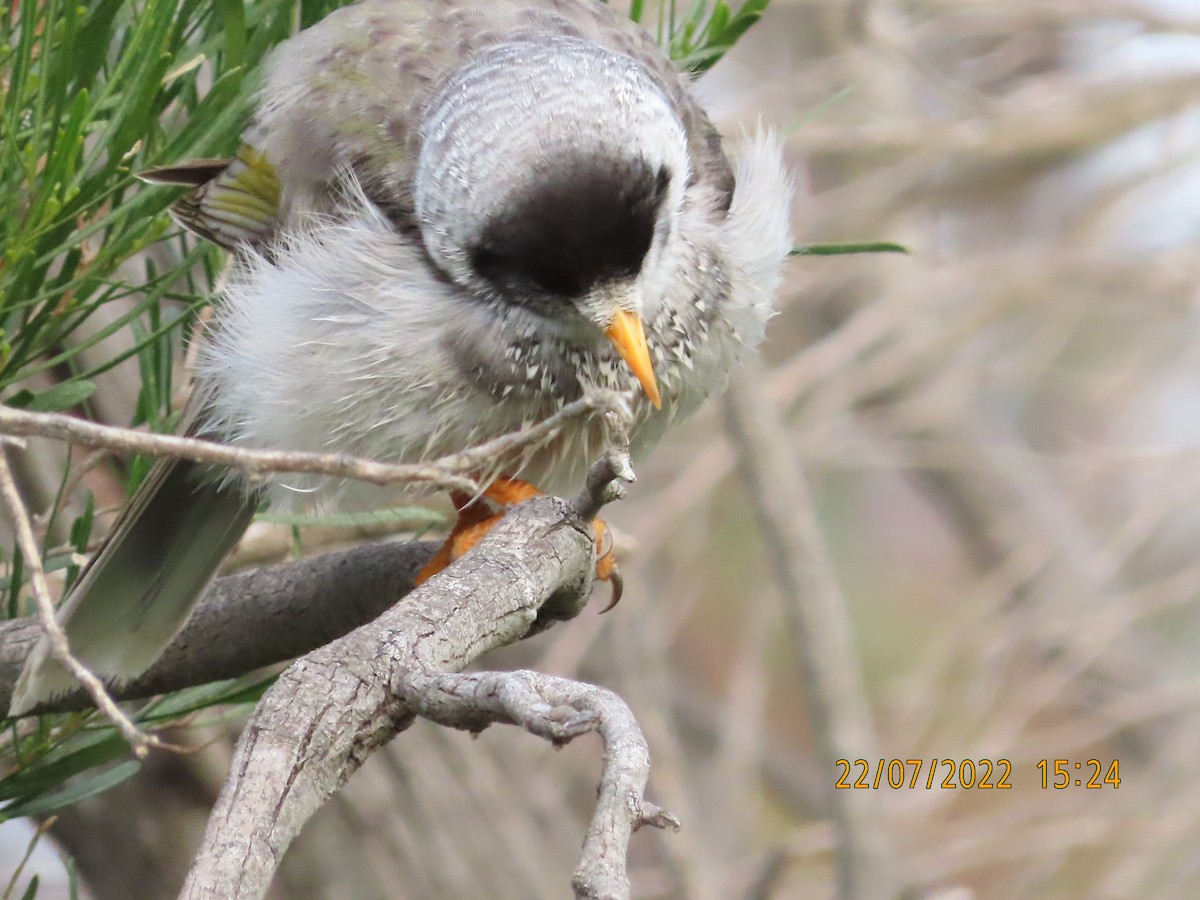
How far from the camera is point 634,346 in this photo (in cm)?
202

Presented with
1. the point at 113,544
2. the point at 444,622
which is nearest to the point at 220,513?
the point at 113,544

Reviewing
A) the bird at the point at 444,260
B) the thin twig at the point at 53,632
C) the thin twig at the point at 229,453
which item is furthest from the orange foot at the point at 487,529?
the thin twig at the point at 53,632

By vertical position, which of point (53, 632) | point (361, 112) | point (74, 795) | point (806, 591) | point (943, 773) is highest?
point (53, 632)

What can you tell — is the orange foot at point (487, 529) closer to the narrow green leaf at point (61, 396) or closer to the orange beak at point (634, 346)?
the orange beak at point (634, 346)

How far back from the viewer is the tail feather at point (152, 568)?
2.39 metres

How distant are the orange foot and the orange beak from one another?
332mm

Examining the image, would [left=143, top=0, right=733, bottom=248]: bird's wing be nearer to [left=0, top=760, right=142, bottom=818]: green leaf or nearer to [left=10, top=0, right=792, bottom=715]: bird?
[left=10, top=0, right=792, bottom=715]: bird

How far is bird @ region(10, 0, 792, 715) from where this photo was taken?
2.11 metres

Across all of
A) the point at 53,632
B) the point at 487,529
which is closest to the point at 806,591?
the point at 487,529

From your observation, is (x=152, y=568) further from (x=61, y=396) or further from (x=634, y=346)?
(x=634, y=346)

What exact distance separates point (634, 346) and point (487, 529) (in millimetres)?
482

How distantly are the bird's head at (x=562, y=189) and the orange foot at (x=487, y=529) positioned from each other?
0.32 meters

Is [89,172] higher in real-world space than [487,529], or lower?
higher

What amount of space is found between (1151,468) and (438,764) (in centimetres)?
222
